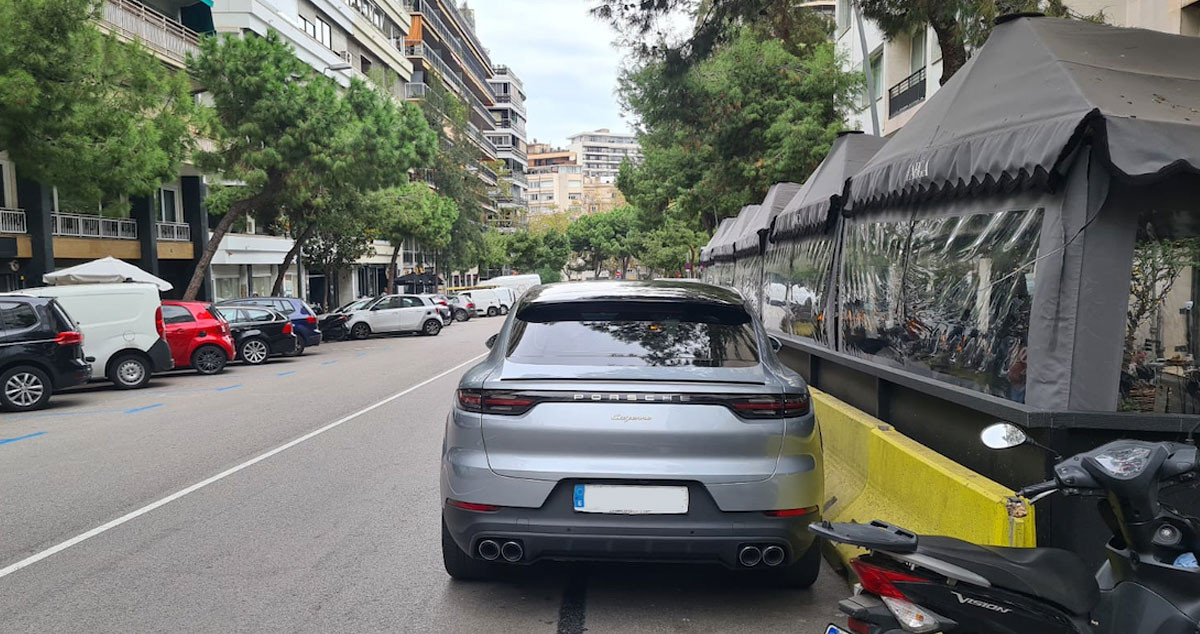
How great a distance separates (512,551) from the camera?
13.8 feet

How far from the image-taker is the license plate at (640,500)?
408cm

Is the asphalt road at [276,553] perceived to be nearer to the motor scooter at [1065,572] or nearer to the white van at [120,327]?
the motor scooter at [1065,572]

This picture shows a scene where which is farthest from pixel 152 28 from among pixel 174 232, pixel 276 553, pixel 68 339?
pixel 276 553

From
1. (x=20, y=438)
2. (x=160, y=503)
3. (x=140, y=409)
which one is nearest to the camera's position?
(x=160, y=503)

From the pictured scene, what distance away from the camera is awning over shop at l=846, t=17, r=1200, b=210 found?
14.1 ft

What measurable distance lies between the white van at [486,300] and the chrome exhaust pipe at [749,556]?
164ft

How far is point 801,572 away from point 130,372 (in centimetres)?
1519

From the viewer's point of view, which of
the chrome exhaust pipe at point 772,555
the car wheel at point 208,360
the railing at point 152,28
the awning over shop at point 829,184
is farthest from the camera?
the railing at point 152,28

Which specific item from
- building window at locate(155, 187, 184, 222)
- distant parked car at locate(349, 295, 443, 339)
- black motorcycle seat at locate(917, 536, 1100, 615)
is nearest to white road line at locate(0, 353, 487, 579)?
black motorcycle seat at locate(917, 536, 1100, 615)

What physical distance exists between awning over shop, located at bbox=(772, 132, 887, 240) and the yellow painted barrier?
9.21 ft

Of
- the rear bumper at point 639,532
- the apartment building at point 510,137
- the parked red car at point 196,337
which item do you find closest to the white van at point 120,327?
the parked red car at point 196,337

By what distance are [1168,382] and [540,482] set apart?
3.26 m

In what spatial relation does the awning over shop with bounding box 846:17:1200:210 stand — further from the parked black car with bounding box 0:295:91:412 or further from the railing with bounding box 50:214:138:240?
the railing with bounding box 50:214:138:240

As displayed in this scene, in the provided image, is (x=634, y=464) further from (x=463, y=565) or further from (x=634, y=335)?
(x=463, y=565)
